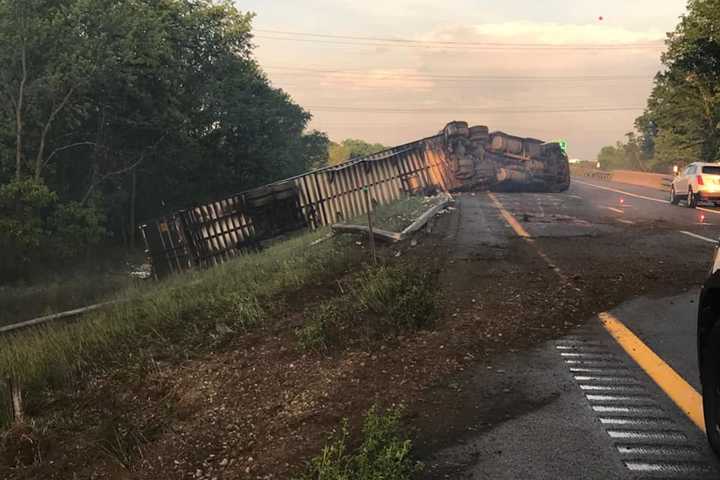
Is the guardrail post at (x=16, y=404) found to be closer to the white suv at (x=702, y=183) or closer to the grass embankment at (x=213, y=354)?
the grass embankment at (x=213, y=354)

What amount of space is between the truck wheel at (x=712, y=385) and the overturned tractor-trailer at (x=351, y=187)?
10021 millimetres

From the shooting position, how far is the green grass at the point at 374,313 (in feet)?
18.8

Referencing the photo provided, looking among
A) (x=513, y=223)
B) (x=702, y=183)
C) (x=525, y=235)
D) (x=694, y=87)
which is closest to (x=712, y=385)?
(x=525, y=235)

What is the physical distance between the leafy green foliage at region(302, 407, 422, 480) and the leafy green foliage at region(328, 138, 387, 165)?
11470cm

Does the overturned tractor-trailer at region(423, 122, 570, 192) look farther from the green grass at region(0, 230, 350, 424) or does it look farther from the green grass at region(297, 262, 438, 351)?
the green grass at region(297, 262, 438, 351)

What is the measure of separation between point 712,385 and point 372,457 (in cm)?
209

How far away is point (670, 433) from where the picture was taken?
3451 millimetres

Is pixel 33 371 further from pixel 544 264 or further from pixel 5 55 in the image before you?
pixel 5 55

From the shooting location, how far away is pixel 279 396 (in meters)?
4.57

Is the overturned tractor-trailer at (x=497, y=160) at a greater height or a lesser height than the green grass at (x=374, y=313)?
greater

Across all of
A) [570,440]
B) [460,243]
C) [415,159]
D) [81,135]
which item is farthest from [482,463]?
[81,135]

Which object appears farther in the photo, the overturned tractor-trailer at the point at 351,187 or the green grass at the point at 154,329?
the overturned tractor-trailer at the point at 351,187

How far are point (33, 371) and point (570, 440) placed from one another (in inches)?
226

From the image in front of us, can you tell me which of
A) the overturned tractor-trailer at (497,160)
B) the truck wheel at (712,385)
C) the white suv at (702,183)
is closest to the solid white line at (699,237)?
the white suv at (702,183)
